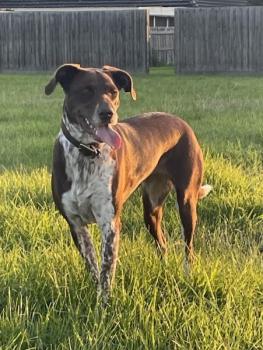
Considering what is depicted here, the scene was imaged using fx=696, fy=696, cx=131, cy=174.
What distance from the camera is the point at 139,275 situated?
154 inches

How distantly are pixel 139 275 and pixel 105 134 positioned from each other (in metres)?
0.82

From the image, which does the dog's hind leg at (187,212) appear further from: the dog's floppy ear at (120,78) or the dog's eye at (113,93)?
the dog's eye at (113,93)

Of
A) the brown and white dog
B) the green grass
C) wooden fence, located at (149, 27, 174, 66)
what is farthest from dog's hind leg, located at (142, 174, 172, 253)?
wooden fence, located at (149, 27, 174, 66)

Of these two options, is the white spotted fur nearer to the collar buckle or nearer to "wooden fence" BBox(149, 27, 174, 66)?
the collar buckle

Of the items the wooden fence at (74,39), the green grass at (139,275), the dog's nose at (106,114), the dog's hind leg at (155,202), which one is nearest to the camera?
the green grass at (139,275)

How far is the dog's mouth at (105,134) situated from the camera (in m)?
3.74

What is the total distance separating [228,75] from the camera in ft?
64.0

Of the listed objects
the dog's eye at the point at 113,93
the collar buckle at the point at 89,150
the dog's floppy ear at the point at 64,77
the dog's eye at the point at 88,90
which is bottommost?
the collar buckle at the point at 89,150

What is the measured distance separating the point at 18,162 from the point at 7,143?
1188 mm

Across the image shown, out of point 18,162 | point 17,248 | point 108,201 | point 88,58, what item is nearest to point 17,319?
point 108,201

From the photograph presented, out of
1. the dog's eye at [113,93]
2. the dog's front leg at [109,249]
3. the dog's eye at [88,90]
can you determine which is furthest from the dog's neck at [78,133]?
the dog's front leg at [109,249]

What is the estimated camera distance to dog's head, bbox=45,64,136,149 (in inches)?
147

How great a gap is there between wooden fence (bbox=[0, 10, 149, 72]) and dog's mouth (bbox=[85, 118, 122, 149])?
1736cm

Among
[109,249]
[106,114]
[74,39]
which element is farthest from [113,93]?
[74,39]
